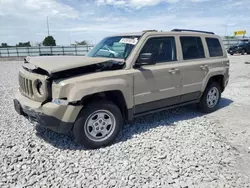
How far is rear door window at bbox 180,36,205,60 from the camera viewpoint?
14.9 feet

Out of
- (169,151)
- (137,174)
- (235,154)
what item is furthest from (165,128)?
(137,174)

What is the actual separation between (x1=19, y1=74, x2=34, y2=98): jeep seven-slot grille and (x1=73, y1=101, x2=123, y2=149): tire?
0.95 metres

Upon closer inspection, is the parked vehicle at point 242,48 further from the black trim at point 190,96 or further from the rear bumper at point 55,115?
the rear bumper at point 55,115

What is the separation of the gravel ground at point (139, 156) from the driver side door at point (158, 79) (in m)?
0.51

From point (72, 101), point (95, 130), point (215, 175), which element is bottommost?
point (215, 175)

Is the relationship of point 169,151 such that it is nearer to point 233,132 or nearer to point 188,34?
point 233,132

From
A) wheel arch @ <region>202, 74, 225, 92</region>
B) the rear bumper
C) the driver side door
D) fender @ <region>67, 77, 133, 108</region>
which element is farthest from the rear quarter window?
the rear bumper

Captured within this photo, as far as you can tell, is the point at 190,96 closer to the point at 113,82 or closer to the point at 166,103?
the point at 166,103

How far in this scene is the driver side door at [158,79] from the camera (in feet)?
12.6

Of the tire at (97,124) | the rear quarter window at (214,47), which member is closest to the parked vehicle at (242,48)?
the rear quarter window at (214,47)

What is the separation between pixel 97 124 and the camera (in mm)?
3486

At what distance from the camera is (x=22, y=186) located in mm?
2553

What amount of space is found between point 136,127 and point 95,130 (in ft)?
3.44

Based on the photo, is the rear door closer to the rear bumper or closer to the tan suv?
the tan suv
